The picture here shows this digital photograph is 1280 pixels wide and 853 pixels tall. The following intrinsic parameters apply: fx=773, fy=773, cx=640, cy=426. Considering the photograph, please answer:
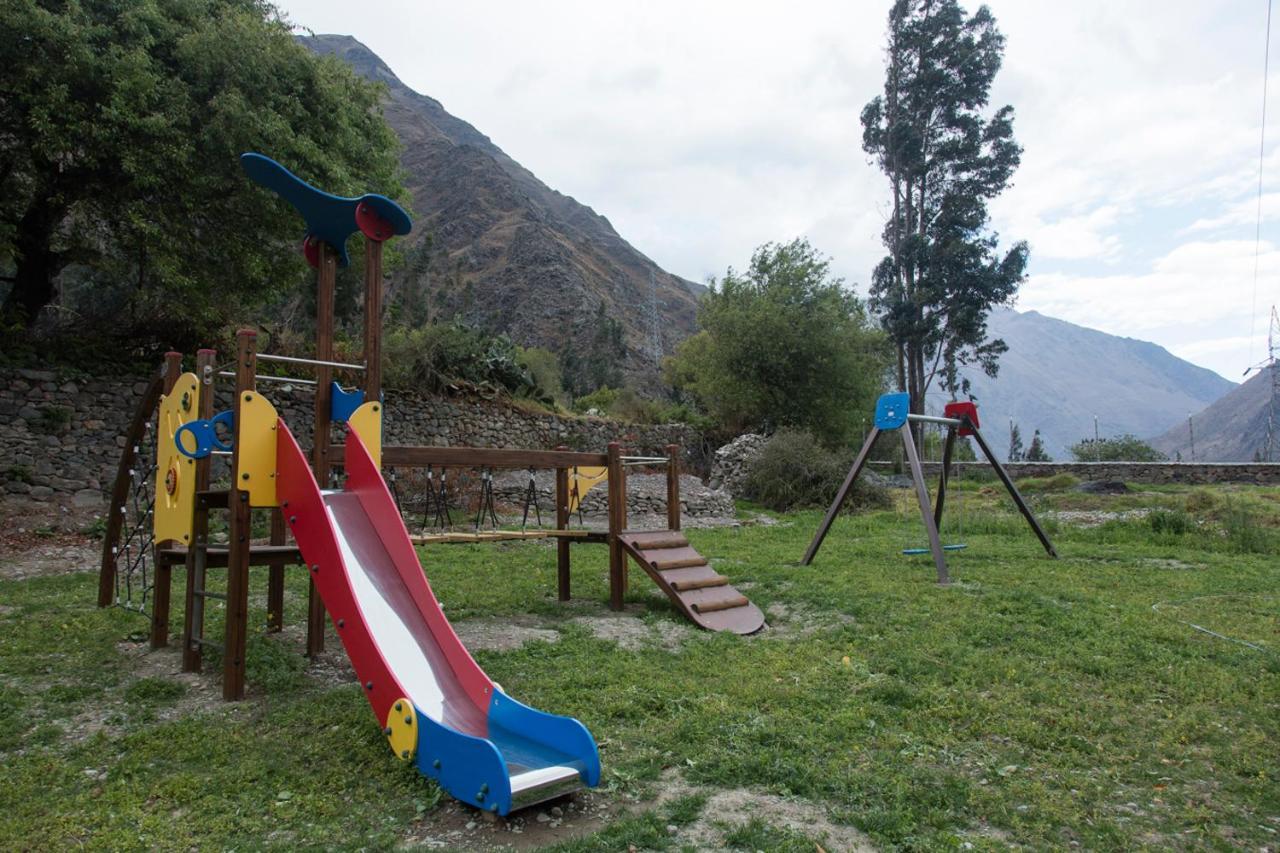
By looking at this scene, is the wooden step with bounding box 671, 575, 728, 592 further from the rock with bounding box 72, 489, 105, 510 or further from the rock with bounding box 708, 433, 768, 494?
the rock with bounding box 708, 433, 768, 494

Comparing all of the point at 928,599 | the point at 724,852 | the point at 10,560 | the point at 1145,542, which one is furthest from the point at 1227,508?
the point at 10,560

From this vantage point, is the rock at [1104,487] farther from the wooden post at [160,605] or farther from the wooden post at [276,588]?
the wooden post at [160,605]

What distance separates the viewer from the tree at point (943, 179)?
30.6 m

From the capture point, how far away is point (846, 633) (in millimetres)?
5750

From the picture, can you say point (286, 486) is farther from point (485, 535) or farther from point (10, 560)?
point (10, 560)

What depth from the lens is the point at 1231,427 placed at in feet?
275

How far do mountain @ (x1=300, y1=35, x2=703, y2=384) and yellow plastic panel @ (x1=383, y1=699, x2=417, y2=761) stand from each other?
108 ft

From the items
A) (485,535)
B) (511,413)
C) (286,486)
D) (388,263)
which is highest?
(388,263)

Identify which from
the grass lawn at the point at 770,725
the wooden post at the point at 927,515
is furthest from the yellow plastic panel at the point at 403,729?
the wooden post at the point at 927,515

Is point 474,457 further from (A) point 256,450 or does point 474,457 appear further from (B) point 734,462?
(B) point 734,462

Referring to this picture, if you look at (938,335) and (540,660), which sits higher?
(938,335)

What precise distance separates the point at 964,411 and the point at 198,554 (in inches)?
346

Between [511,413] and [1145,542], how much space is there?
39.9 ft

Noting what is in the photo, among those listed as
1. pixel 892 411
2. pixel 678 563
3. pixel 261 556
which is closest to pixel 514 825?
pixel 261 556
